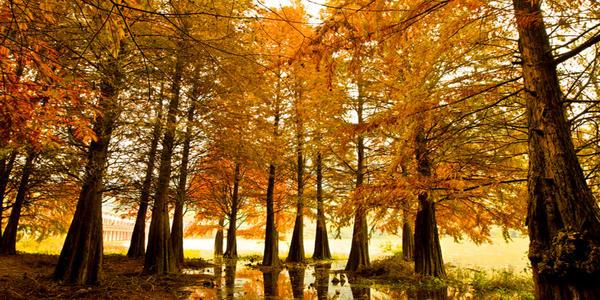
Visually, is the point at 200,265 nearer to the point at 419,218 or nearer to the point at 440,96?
the point at 419,218

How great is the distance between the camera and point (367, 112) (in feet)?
45.4

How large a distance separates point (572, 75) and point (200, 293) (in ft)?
27.5

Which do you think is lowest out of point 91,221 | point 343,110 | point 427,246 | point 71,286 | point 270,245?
point 71,286

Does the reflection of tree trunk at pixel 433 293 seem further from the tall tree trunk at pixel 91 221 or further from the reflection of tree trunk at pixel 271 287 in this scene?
the tall tree trunk at pixel 91 221

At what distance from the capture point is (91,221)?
7.90 metres

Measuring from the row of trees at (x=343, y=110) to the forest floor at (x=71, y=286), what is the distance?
1.98ft

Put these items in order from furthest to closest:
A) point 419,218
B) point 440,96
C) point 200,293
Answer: point 419,218, point 200,293, point 440,96

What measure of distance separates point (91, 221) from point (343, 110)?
8412 millimetres

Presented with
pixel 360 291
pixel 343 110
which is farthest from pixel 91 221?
pixel 343 110

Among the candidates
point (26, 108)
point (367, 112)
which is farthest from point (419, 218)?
point (26, 108)

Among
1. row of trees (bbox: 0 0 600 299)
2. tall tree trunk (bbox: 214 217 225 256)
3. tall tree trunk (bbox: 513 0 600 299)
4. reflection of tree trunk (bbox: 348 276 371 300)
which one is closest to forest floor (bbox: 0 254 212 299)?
row of trees (bbox: 0 0 600 299)

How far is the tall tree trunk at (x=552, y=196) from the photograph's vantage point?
354 centimetres

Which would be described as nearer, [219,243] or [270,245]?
[270,245]

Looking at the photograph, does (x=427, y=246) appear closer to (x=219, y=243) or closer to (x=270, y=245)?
(x=270, y=245)
